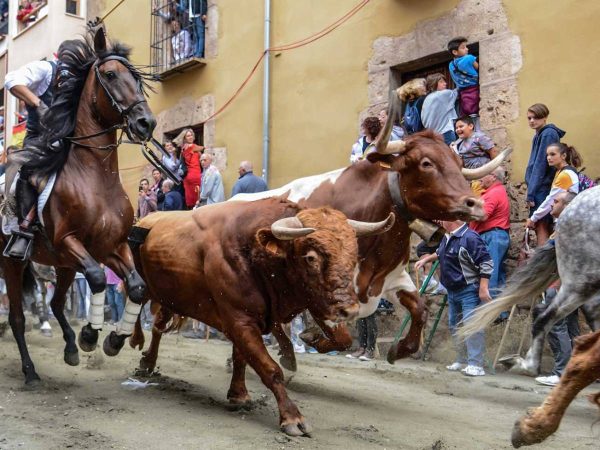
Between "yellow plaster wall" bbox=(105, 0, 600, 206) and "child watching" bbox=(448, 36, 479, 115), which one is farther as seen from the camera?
"child watching" bbox=(448, 36, 479, 115)

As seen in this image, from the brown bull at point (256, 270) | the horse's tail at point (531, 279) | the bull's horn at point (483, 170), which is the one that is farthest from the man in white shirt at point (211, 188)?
the horse's tail at point (531, 279)

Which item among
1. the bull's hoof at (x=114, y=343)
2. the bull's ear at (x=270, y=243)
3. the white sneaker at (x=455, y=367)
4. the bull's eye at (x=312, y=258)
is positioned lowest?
the white sneaker at (x=455, y=367)

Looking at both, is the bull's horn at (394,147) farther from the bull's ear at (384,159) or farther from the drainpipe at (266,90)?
the drainpipe at (266,90)

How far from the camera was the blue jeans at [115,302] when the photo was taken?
12.5 meters

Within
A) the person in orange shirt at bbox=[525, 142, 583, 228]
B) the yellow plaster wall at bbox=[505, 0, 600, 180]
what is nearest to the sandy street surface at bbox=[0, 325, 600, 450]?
the person in orange shirt at bbox=[525, 142, 583, 228]

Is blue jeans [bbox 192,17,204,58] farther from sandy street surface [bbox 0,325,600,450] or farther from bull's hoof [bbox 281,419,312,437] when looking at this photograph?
bull's hoof [bbox 281,419,312,437]

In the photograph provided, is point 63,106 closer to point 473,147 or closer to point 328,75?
point 473,147

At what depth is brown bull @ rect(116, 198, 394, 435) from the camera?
4.56 meters

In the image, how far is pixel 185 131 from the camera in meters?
13.2

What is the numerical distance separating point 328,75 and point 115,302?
533 cm

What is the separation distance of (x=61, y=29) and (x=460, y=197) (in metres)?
17.4

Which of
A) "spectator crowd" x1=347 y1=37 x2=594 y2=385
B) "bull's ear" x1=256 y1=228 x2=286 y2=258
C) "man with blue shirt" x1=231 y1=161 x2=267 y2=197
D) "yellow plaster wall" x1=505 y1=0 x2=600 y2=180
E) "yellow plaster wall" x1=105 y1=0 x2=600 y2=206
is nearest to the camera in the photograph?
"bull's ear" x1=256 y1=228 x2=286 y2=258

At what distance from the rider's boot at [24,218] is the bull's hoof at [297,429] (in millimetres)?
2760

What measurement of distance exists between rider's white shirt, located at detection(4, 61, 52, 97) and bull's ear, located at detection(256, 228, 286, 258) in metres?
3.10
